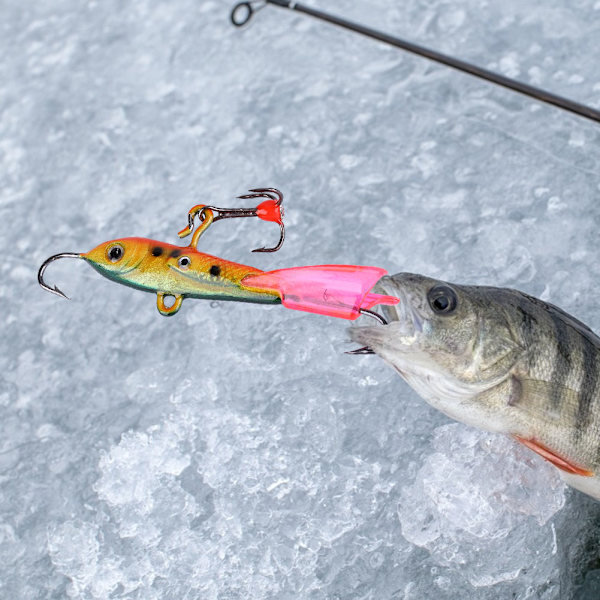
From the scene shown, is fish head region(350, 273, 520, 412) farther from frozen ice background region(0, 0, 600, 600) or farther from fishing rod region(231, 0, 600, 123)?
fishing rod region(231, 0, 600, 123)

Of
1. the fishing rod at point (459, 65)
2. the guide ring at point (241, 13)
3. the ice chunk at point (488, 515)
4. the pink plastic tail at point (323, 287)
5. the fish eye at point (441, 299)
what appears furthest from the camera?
the guide ring at point (241, 13)

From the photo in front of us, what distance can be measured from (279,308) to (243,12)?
6.86 ft

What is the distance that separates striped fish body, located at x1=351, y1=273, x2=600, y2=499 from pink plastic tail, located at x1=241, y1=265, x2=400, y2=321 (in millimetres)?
189

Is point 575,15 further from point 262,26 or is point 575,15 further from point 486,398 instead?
point 486,398

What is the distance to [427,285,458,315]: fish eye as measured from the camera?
1899 mm

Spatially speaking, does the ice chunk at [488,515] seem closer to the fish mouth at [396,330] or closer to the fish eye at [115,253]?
the fish mouth at [396,330]

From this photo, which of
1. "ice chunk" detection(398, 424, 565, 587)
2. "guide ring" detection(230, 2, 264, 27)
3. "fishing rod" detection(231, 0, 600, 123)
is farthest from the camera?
"guide ring" detection(230, 2, 264, 27)

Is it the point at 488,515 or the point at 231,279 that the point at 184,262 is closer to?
the point at 231,279

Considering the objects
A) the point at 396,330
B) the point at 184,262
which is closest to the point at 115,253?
the point at 184,262

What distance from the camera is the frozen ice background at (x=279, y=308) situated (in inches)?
88.4

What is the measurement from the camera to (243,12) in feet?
13.2

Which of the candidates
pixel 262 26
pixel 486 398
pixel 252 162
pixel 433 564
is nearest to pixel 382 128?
pixel 252 162

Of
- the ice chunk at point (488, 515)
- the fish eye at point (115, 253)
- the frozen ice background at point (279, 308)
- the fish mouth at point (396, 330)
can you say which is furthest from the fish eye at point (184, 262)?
the ice chunk at point (488, 515)

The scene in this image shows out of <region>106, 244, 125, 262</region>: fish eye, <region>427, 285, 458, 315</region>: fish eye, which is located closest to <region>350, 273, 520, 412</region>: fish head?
<region>427, 285, 458, 315</region>: fish eye
